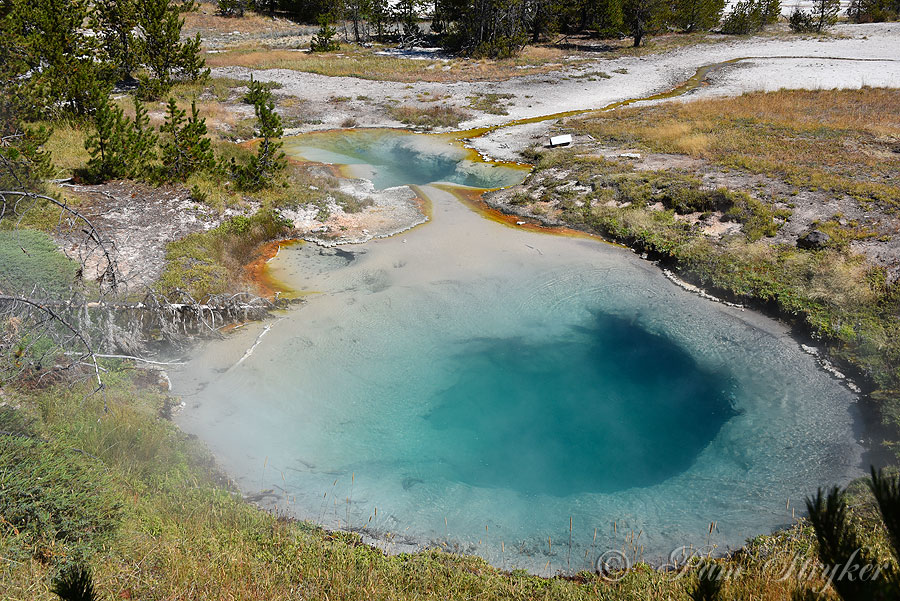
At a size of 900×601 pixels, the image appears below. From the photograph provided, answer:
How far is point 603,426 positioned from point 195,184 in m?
11.9

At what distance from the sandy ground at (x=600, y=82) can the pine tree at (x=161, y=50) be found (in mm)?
4341

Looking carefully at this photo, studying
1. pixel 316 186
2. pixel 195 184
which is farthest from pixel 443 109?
pixel 195 184

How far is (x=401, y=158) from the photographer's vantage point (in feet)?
69.5

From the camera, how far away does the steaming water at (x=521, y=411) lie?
24.4 ft

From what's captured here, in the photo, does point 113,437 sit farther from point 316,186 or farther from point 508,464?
point 316,186

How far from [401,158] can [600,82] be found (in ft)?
52.2

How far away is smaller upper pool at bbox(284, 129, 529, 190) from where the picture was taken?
62.9ft

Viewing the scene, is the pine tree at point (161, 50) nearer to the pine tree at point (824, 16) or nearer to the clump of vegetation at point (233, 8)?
the clump of vegetation at point (233, 8)

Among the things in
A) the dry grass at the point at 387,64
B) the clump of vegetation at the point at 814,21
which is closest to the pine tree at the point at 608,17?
the dry grass at the point at 387,64

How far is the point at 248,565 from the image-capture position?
5211mm

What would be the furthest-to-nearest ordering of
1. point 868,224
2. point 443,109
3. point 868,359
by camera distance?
point 443,109
point 868,224
point 868,359

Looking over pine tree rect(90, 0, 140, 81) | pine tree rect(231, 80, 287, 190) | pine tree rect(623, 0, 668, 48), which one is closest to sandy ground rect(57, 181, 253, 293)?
pine tree rect(231, 80, 287, 190)

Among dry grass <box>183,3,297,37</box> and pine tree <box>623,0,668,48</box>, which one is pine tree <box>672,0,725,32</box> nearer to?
pine tree <box>623,0,668,48</box>

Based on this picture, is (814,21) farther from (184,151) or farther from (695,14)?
(184,151)
